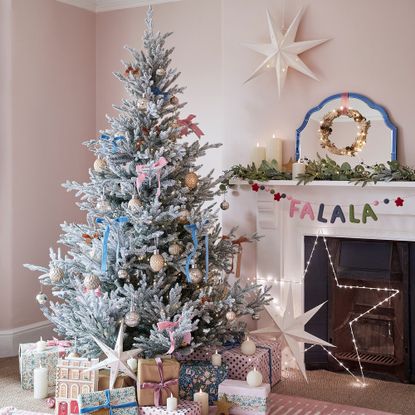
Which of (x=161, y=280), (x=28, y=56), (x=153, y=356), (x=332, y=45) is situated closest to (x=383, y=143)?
(x=332, y=45)

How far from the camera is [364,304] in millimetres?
3934

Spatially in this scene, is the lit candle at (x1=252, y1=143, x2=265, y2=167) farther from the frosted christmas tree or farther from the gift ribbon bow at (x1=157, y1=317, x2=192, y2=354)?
the gift ribbon bow at (x1=157, y1=317, x2=192, y2=354)

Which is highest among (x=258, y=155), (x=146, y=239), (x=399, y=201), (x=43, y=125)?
(x=43, y=125)

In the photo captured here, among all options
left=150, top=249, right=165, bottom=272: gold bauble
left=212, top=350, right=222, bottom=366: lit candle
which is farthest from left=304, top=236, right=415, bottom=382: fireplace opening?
left=150, top=249, right=165, bottom=272: gold bauble

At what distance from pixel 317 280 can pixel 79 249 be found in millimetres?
1467

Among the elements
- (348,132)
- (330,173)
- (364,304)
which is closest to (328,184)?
(330,173)

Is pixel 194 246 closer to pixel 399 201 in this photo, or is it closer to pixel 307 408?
pixel 307 408

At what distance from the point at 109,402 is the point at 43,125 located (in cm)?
227

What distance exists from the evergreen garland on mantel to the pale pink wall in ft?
4.42

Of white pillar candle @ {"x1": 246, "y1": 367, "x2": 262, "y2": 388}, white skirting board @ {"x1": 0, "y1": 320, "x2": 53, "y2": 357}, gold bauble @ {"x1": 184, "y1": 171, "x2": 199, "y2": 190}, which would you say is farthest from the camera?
white skirting board @ {"x1": 0, "y1": 320, "x2": 53, "y2": 357}

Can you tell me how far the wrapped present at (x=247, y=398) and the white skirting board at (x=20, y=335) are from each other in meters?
1.79

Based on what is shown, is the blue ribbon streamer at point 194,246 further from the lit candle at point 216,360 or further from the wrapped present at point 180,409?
the wrapped present at point 180,409

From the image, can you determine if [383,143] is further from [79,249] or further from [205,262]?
[79,249]

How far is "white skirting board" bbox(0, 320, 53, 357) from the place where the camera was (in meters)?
Answer: 4.35
